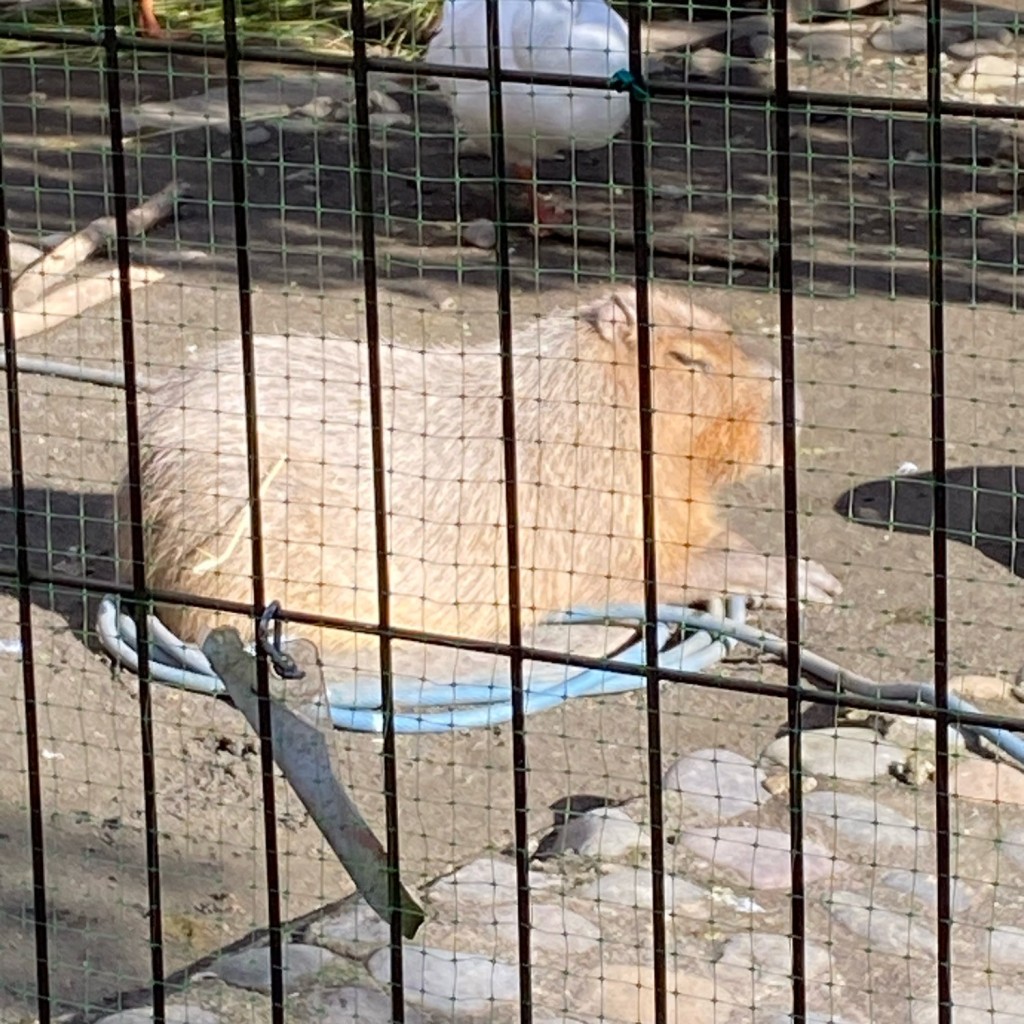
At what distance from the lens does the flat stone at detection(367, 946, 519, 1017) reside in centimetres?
346

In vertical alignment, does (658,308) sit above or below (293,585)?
above

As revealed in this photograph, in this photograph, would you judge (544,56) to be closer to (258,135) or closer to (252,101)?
(258,135)

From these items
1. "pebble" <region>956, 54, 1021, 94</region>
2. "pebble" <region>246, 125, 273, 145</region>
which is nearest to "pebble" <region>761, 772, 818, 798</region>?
"pebble" <region>246, 125, 273, 145</region>

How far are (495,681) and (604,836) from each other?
107cm

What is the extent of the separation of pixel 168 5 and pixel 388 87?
199cm

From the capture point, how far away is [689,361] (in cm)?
546

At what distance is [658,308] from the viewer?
18.1ft

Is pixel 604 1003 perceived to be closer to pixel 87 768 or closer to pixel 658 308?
pixel 87 768

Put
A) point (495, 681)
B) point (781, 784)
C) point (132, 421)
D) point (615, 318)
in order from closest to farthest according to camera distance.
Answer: point (132, 421) → point (781, 784) → point (495, 681) → point (615, 318)

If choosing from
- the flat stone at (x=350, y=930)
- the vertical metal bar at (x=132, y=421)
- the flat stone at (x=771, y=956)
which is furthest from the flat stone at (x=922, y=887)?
the vertical metal bar at (x=132, y=421)

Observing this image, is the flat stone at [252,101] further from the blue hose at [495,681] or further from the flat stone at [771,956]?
the flat stone at [771,956]

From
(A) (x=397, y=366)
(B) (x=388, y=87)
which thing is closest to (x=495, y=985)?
(A) (x=397, y=366)

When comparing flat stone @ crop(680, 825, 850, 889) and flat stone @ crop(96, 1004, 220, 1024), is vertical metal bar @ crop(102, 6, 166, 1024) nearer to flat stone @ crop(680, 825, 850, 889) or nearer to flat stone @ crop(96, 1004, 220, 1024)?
flat stone @ crop(96, 1004, 220, 1024)

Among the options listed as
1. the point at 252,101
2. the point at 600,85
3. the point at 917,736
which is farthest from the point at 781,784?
the point at 252,101
